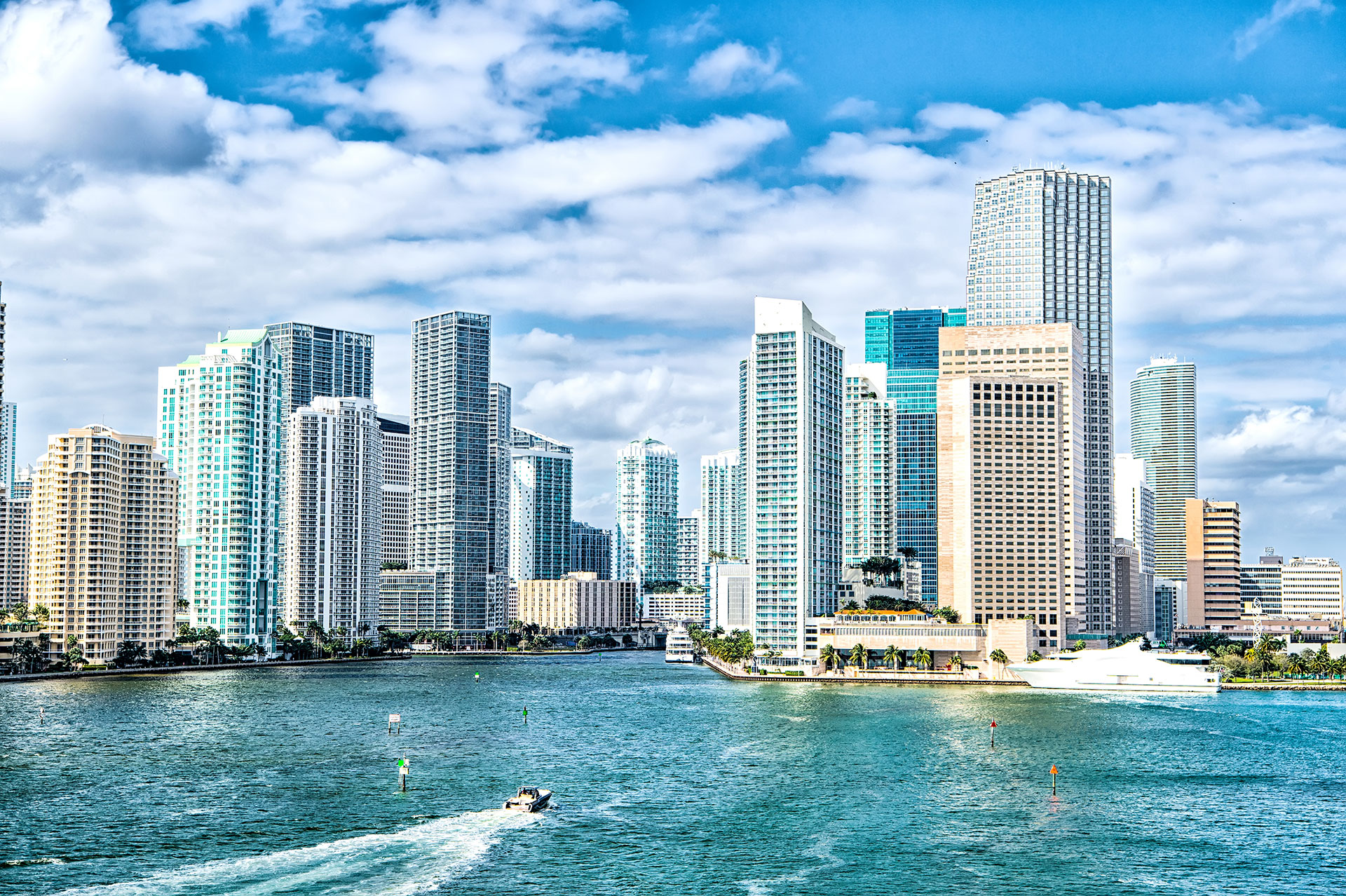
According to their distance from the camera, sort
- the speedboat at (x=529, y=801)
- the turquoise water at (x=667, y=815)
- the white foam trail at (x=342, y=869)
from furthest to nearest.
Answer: the speedboat at (x=529, y=801) → the turquoise water at (x=667, y=815) → the white foam trail at (x=342, y=869)

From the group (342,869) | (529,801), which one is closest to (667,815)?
(529,801)

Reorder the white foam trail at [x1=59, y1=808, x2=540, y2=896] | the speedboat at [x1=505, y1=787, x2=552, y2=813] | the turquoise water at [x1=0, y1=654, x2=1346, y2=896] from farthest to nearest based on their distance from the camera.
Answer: the speedboat at [x1=505, y1=787, x2=552, y2=813]
the turquoise water at [x1=0, y1=654, x2=1346, y2=896]
the white foam trail at [x1=59, y1=808, x2=540, y2=896]

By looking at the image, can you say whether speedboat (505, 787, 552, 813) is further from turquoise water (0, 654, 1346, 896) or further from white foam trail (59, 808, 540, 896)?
white foam trail (59, 808, 540, 896)

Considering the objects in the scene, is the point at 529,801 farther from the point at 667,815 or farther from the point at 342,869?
the point at 342,869

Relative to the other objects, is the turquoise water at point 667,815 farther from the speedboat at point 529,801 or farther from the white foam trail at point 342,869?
the speedboat at point 529,801

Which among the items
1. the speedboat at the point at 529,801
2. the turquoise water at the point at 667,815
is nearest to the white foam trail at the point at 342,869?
the turquoise water at the point at 667,815

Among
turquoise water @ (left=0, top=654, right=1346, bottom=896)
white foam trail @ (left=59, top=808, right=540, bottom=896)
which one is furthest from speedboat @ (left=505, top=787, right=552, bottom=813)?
white foam trail @ (left=59, top=808, right=540, bottom=896)

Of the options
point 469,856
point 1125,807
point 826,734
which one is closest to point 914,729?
point 826,734
